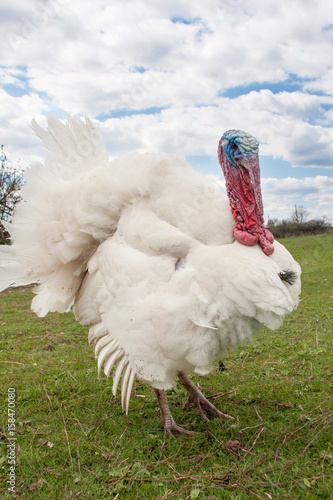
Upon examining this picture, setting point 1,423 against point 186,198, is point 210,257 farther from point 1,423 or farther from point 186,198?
point 1,423

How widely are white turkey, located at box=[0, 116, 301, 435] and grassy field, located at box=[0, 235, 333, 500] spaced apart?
0.38 meters

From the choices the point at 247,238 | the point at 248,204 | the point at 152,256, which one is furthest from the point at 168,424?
the point at 248,204

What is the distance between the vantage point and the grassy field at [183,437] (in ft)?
9.30

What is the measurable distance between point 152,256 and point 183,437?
5.62ft

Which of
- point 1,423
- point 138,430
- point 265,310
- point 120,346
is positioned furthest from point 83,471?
point 265,310

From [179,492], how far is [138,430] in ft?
3.39

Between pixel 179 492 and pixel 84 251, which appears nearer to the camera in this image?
pixel 179 492

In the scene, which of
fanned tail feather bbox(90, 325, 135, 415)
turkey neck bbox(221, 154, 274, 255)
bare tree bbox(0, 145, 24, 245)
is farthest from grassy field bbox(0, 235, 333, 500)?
bare tree bbox(0, 145, 24, 245)

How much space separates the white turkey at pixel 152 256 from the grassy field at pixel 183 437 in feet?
1.26

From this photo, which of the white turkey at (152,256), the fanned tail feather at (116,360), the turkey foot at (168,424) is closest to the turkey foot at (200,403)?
the white turkey at (152,256)

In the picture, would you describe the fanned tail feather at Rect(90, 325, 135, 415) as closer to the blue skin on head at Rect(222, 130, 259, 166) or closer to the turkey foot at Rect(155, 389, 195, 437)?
the turkey foot at Rect(155, 389, 195, 437)

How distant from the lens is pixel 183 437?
355 cm

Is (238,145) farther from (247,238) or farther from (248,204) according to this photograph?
(247,238)

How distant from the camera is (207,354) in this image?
9.67ft
